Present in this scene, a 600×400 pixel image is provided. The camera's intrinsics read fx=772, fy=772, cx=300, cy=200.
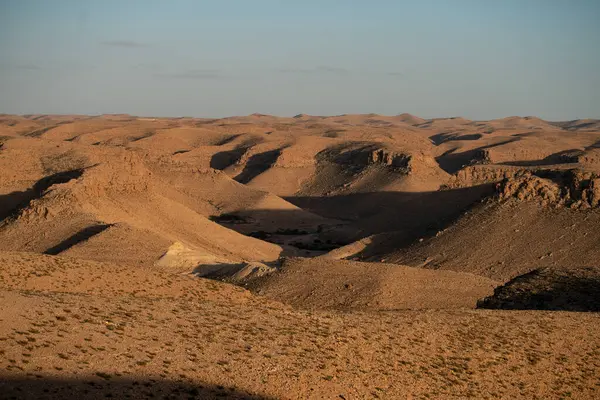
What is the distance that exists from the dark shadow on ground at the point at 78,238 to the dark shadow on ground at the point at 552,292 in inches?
669

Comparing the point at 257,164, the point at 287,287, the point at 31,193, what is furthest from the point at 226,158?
the point at 287,287

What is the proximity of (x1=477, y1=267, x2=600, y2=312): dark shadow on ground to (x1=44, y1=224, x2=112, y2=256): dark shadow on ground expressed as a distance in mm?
17000

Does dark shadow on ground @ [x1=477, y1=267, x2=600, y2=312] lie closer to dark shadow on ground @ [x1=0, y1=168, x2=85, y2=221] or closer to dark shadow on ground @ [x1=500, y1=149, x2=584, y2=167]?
dark shadow on ground @ [x1=0, y1=168, x2=85, y2=221]

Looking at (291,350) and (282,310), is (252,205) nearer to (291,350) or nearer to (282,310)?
(282,310)

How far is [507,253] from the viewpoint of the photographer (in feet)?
120

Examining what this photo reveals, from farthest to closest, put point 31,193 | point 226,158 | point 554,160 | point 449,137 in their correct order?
point 449,137, point 226,158, point 554,160, point 31,193

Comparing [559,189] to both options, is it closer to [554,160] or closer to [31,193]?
[31,193]

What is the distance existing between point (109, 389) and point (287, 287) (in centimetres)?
1631

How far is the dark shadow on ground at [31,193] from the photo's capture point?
129 feet

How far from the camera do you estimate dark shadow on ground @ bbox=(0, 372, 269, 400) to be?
1126 cm

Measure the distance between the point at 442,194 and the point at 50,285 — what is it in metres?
35.4

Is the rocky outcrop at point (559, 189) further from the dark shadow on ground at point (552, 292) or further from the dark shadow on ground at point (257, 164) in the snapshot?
the dark shadow on ground at point (257, 164)

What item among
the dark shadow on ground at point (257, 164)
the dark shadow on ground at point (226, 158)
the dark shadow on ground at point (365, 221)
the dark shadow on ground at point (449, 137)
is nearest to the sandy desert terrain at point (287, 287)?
the dark shadow on ground at point (365, 221)

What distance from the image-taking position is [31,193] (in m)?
40.6
